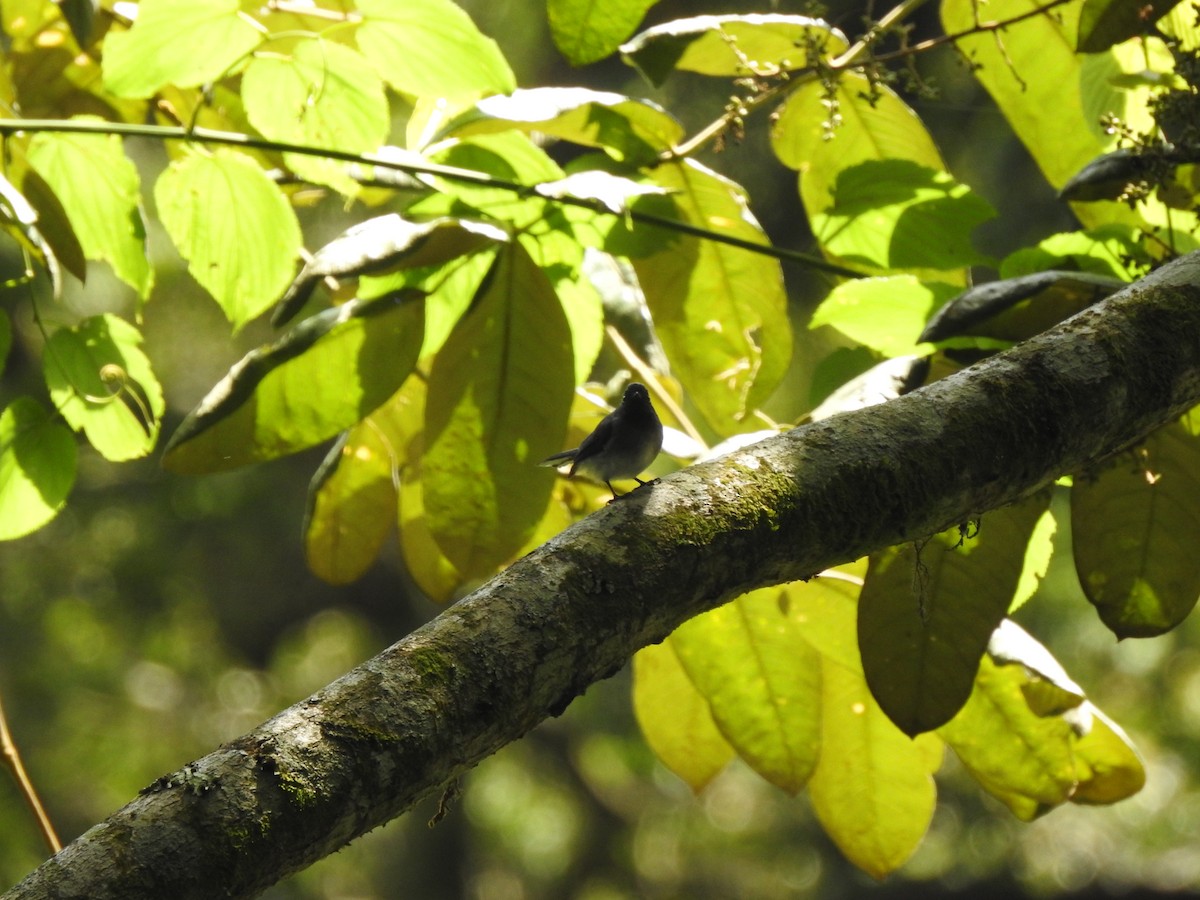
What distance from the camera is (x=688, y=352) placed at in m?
1.68

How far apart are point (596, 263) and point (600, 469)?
1.09ft

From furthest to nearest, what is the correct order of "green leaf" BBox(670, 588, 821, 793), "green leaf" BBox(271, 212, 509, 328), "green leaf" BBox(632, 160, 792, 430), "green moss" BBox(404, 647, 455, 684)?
"green leaf" BBox(632, 160, 792, 430), "green leaf" BBox(670, 588, 821, 793), "green leaf" BBox(271, 212, 509, 328), "green moss" BBox(404, 647, 455, 684)

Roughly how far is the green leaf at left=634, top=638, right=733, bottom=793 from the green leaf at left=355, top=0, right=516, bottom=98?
82 centimetres

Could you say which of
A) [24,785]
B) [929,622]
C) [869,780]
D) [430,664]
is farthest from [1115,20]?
[24,785]

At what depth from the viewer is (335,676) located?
9234 mm

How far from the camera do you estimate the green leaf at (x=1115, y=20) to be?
1.37 m

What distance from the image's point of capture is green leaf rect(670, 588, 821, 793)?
1.45m

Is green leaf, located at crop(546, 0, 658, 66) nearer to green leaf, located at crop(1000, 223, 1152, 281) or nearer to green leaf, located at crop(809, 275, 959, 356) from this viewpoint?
green leaf, located at crop(809, 275, 959, 356)

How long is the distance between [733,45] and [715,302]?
1.21 feet

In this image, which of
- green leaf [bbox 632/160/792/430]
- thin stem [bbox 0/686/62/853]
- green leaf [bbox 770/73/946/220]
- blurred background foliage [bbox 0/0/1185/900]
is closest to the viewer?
thin stem [bbox 0/686/62/853]

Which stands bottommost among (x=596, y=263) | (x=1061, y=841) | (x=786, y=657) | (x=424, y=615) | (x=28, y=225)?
(x=1061, y=841)

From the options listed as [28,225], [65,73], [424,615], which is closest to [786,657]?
[28,225]

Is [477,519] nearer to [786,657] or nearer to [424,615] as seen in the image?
[786,657]

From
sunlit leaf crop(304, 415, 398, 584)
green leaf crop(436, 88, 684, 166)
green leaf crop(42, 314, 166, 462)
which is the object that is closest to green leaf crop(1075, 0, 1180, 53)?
green leaf crop(436, 88, 684, 166)
